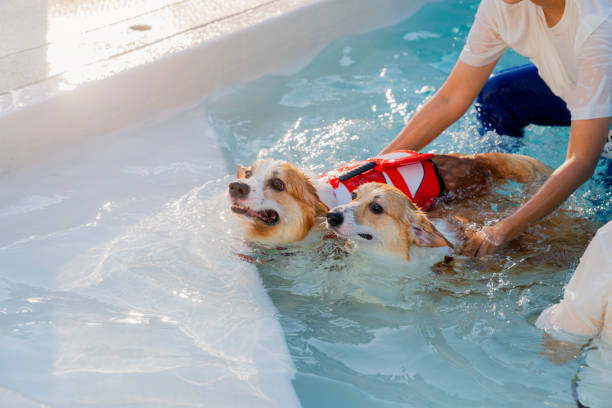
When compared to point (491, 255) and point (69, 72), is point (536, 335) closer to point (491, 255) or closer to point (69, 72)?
point (491, 255)

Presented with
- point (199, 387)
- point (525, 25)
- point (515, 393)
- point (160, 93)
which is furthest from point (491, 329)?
point (160, 93)

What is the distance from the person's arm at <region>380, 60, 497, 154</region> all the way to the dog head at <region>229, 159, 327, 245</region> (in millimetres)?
809

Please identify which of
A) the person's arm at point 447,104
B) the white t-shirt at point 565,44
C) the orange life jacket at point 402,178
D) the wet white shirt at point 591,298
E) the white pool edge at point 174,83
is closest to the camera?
the wet white shirt at point 591,298

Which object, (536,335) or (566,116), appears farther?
(566,116)

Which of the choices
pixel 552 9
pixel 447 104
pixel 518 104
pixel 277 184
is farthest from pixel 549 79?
pixel 277 184

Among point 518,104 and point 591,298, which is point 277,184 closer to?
point 591,298

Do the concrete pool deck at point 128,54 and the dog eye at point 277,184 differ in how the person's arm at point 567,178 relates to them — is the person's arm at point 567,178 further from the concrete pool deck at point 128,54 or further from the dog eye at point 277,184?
the concrete pool deck at point 128,54

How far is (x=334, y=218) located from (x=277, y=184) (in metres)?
0.36

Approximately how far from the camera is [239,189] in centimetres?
279

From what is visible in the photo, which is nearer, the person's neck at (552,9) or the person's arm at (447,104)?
the person's neck at (552,9)

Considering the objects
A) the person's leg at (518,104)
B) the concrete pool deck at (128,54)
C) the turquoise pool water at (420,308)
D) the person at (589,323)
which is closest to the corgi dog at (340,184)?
the turquoise pool water at (420,308)

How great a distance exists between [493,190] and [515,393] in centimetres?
113

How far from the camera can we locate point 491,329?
2.56m

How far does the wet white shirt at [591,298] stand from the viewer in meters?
1.72
